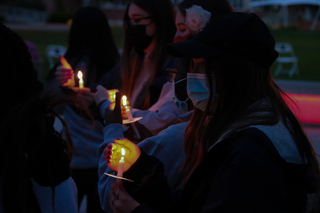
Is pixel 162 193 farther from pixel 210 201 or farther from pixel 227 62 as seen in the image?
pixel 227 62

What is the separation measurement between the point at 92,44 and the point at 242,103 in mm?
2475

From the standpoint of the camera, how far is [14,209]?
1.34 m

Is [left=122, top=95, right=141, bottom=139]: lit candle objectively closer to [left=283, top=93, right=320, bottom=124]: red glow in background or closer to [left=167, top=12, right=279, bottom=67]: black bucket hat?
[left=167, top=12, right=279, bottom=67]: black bucket hat

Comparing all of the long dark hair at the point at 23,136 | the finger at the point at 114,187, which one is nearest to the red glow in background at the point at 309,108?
the finger at the point at 114,187

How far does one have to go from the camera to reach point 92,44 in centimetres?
363

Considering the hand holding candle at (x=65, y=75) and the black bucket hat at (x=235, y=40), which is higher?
the black bucket hat at (x=235, y=40)

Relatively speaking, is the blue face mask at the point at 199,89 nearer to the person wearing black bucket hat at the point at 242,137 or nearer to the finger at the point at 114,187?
the person wearing black bucket hat at the point at 242,137

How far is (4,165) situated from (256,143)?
89cm

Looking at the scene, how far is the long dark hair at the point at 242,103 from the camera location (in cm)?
140

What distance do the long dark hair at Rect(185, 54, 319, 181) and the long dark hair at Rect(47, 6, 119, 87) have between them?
2.23m

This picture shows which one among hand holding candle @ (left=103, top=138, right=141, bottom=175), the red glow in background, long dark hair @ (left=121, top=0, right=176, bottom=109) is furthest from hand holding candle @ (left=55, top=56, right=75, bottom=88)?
the red glow in background

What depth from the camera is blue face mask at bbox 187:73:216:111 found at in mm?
→ 1590

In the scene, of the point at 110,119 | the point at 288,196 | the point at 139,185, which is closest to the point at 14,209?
the point at 139,185

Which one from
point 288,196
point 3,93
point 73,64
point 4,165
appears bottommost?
point 73,64
